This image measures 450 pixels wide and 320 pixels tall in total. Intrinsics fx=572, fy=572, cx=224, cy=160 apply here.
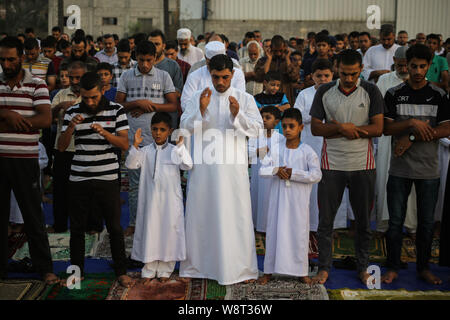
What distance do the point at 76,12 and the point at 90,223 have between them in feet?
47.1

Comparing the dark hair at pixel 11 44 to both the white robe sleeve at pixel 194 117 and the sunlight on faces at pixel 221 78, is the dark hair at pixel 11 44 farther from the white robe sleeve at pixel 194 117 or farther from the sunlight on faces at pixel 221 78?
the sunlight on faces at pixel 221 78

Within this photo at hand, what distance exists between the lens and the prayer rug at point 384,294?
193 inches

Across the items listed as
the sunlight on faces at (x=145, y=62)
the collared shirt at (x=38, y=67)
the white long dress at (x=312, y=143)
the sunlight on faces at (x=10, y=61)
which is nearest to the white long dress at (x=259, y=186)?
the white long dress at (x=312, y=143)

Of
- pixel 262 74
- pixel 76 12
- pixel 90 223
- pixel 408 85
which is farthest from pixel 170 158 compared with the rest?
pixel 76 12

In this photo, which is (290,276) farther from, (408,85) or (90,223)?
(90,223)

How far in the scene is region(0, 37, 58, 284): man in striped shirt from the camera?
198 inches

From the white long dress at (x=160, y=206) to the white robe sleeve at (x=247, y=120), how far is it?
535mm

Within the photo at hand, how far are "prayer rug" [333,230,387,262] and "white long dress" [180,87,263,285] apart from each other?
1.32 meters

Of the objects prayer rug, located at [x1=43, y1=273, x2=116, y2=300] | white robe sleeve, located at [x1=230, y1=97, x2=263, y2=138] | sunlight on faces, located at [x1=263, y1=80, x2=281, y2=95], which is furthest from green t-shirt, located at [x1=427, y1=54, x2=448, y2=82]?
prayer rug, located at [x1=43, y1=273, x2=116, y2=300]

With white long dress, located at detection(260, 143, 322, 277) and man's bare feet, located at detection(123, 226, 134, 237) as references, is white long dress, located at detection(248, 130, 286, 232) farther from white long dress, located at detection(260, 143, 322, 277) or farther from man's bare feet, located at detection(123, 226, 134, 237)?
man's bare feet, located at detection(123, 226, 134, 237)

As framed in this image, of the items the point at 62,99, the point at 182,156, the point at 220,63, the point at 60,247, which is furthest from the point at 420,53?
the point at 60,247

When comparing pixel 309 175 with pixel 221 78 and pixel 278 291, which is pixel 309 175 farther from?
pixel 221 78

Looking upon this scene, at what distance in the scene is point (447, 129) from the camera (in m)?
5.10
